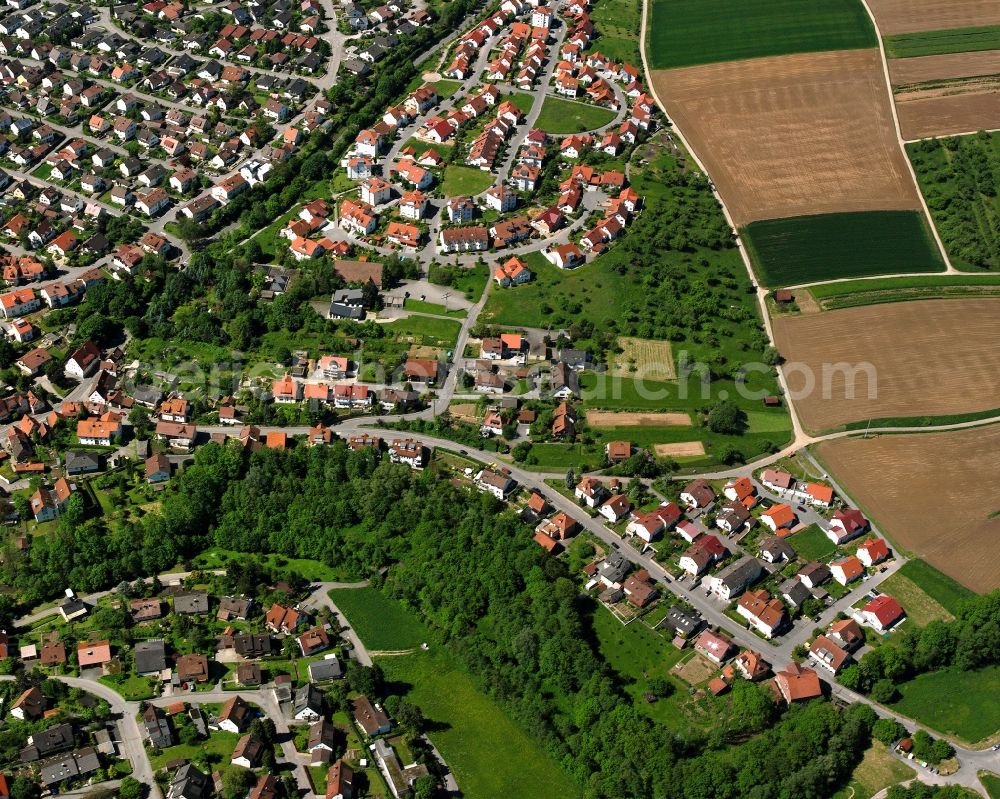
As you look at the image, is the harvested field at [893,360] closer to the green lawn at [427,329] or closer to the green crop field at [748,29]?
the green lawn at [427,329]

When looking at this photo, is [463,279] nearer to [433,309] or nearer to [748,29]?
[433,309]

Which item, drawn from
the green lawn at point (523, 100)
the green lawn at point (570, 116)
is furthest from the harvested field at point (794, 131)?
the green lawn at point (523, 100)

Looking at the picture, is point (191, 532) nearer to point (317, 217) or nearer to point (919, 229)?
point (317, 217)

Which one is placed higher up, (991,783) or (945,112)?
(945,112)

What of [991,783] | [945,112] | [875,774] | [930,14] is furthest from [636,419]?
[930,14]

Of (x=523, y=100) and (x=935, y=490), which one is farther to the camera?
(x=523, y=100)

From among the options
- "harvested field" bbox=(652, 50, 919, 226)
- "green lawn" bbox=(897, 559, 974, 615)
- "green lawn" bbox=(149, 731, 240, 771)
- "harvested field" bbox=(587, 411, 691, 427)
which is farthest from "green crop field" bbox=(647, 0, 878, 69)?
"green lawn" bbox=(149, 731, 240, 771)

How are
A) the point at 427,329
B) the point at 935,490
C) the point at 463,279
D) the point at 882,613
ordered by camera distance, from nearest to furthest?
the point at 882,613 < the point at 935,490 < the point at 427,329 < the point at 463,279
